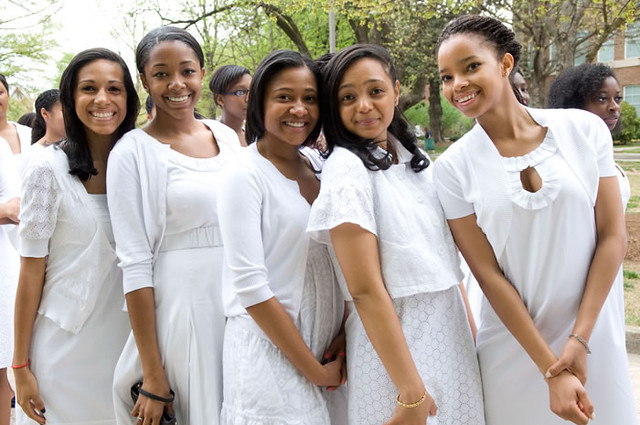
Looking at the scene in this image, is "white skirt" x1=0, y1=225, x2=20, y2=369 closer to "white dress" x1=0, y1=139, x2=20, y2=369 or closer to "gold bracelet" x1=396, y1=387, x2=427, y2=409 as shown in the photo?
"white dress" x1=0, y1=139, x2=20, y2=369

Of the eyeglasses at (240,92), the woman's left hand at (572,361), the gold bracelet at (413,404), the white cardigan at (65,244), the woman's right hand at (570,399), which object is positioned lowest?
the woman's right hand at (570,399)

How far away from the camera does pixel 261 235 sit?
209 centimetres

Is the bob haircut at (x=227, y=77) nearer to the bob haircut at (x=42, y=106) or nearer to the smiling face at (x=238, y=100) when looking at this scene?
the smiling face at (x=238, y=100)

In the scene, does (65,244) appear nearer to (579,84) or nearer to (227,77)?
(227,77)

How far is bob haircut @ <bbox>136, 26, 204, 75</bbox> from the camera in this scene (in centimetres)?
248

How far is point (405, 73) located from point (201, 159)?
19457 millimetres

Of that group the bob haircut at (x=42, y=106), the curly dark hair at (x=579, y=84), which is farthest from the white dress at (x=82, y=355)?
the curly dark hair at (x=579, y=84)

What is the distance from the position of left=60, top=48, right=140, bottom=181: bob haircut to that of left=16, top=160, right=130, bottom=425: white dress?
11 cm

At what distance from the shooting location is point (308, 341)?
2.16 m

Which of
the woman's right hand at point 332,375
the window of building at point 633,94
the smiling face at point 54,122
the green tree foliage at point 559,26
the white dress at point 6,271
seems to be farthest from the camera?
the window of building at point 633,94

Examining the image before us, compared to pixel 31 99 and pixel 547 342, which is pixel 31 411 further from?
pixel 31 99

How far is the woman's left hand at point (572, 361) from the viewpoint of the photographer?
199cm

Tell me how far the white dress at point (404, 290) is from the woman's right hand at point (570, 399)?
0.26 meters

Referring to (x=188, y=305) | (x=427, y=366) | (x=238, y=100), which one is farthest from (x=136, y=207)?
(x=238, y=100)
